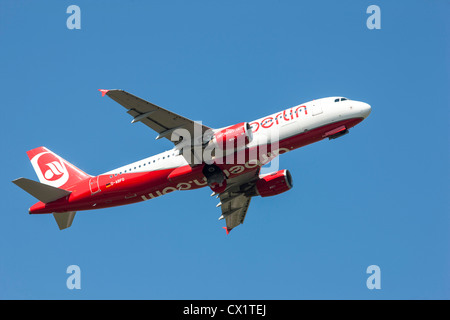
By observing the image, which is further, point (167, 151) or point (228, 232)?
point (228, 232)

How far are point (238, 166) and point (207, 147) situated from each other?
9.97 ft

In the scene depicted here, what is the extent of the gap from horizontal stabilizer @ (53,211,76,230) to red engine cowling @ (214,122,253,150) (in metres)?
15.4

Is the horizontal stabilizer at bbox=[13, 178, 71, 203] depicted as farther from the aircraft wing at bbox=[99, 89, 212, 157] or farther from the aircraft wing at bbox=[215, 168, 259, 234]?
the aircraft wing at bbox=[215, 168, 259, 234]

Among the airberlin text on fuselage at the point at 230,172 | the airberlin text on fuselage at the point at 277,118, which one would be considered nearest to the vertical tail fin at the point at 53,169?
the airberlin text on fuselage at the point at 230,172

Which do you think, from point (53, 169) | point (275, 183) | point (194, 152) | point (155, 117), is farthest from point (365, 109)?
point (53, 169)

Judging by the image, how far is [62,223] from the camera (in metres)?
54.6

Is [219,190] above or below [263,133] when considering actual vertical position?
below

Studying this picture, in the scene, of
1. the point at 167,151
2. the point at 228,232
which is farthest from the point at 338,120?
the point at 228,232

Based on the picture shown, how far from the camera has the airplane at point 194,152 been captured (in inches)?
1886

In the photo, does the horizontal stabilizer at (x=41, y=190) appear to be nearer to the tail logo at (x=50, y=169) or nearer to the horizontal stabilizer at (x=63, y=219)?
the tail logo at (x=50, y=169)

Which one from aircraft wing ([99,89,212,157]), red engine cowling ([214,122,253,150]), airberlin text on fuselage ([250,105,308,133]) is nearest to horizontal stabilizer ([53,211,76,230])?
aircraft wing ([99,89,212,157])

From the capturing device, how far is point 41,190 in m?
51.1

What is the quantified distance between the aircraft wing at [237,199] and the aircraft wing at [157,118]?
909cm

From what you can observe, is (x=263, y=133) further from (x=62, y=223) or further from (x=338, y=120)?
(x=62, y=223)
